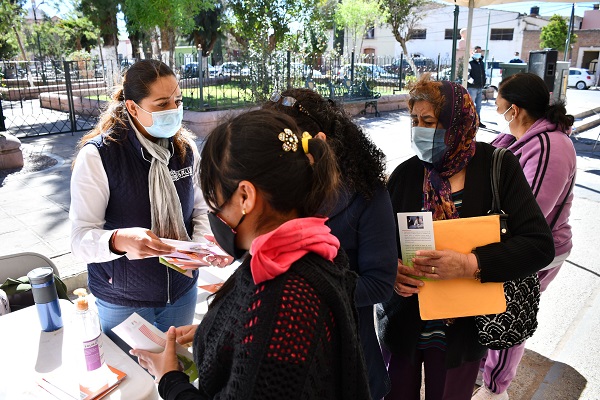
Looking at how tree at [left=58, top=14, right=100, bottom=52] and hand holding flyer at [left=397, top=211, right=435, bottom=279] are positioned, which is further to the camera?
tree at [left=58, top=14, right=100, bottom=52]

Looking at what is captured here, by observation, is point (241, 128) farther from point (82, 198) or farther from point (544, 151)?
point (544, 151)

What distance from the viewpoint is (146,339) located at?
1.55 m

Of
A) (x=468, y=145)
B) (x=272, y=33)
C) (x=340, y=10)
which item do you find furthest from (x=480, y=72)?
(x=340, y=10)

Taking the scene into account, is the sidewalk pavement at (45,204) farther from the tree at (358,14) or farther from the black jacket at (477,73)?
the tree at (358,14)

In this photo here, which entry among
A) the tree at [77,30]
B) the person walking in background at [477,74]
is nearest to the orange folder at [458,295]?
the person walking in background at [477,74]

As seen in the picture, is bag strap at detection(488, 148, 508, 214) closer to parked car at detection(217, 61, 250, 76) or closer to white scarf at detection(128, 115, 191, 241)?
white scarf at detection(128, 115, 191, 241)

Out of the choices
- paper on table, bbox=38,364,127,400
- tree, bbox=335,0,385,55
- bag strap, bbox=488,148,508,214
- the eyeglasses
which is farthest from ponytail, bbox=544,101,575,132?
tree, bbox=335,0,385,55

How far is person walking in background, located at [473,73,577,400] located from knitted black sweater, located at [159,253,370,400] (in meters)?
1.84

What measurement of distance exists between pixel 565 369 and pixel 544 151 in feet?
→ 5.35

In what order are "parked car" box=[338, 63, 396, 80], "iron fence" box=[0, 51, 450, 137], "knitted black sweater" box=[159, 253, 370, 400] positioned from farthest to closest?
"parked car" box=[338, 63, 396, 80] → "iron fence" box=[0, 51, 450, 137] → "knitted black sweater" box=[159, 253, 370, 400]

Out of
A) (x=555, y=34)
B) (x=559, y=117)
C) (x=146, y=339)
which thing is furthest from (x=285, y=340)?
(x=555, y=34)

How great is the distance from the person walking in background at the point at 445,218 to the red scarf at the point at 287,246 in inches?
34.6

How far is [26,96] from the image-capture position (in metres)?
20.0

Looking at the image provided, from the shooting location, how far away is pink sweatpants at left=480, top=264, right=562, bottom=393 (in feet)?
8.62
